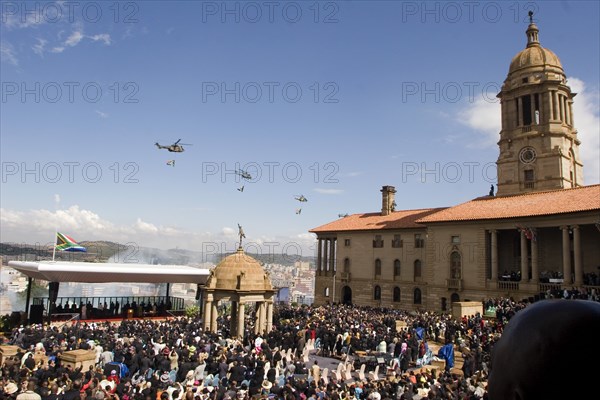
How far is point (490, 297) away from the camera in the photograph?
4394 centimetres

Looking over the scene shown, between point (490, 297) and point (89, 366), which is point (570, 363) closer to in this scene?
point (89, 366)

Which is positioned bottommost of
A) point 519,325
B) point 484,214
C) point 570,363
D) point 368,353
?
point 368,353

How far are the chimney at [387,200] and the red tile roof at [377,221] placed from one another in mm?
1031

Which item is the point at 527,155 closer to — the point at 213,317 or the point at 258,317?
the point at 258,317

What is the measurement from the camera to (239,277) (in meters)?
30.4

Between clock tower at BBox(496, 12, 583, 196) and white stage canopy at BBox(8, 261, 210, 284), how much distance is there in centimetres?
3874

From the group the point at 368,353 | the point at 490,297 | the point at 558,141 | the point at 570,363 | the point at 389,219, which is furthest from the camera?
the point at 389,219

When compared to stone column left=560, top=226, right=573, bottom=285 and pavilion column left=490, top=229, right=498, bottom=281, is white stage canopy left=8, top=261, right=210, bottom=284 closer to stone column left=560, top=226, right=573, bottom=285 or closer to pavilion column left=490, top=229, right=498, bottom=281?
pavilion column left=490, top=229, right=498, bottom=281

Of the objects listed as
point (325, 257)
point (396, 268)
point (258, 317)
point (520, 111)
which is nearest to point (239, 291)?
point (258, 317)

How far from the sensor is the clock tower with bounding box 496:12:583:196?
50844mm

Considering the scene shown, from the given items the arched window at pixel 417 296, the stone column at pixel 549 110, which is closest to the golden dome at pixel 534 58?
the stone column at pixel 549 110

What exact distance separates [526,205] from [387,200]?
25.4 metres

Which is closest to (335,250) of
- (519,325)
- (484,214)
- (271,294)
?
(484,214)

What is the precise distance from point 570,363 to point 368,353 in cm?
2455
